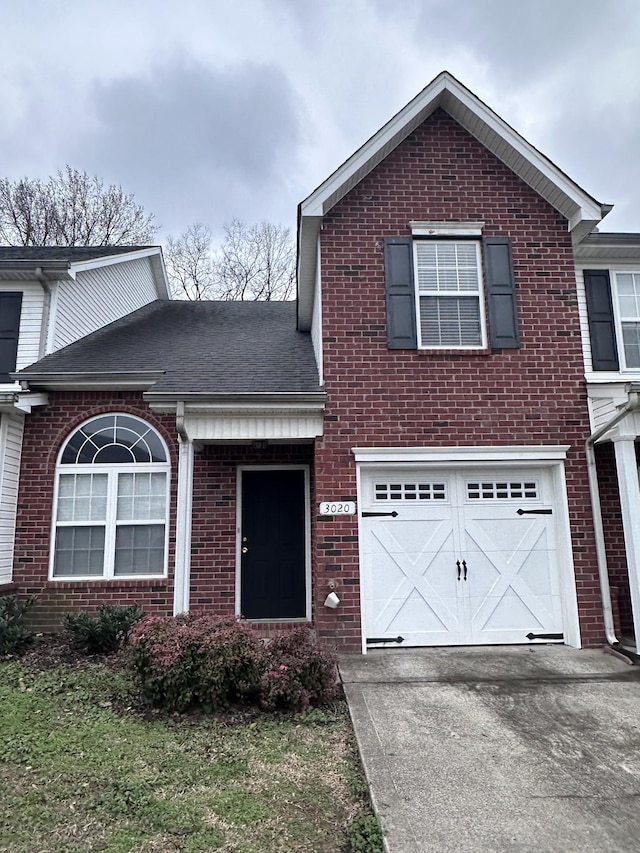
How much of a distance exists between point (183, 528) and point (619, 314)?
702 cm

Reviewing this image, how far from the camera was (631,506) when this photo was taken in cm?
641

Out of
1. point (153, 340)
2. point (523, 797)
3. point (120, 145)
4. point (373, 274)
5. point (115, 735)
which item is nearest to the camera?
point (523, 797)

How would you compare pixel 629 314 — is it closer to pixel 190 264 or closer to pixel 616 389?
pixel 616 389

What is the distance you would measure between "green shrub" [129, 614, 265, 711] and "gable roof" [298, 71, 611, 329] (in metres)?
5.42

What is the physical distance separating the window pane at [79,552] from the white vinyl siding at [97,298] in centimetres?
308

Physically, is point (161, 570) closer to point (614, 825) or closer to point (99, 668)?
point (99, 668)

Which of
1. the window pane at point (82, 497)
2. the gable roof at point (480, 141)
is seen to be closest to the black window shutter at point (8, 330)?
the window pane at point (82, 497)

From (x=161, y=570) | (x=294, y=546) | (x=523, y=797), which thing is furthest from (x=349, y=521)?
(x=523, y=797)

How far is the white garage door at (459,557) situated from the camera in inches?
270

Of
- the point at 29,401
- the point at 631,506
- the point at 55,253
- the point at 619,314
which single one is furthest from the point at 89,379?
the point at 619,314

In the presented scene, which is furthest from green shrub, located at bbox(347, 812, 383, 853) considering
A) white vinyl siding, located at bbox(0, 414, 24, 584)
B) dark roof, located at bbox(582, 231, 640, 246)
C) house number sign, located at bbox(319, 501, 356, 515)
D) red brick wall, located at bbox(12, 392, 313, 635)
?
dark roof, located at bbox(582, 231, 640, 246)

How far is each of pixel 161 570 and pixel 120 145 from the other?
20665 millimetres

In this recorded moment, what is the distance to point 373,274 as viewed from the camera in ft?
24.5

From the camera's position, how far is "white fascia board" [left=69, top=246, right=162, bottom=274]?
911 centimetres
